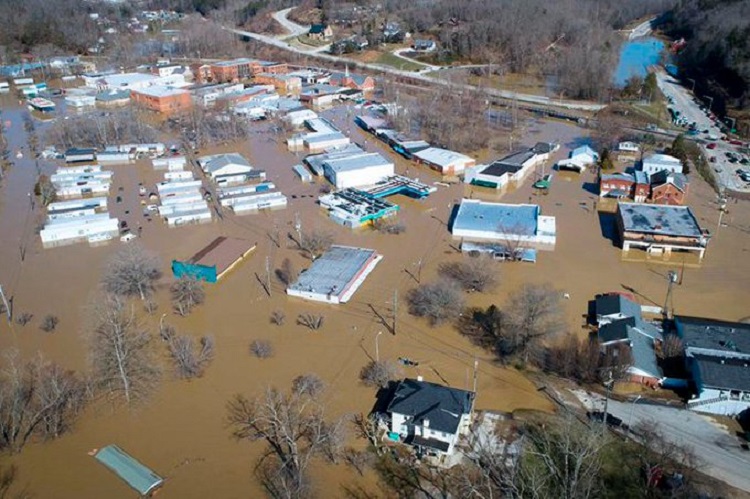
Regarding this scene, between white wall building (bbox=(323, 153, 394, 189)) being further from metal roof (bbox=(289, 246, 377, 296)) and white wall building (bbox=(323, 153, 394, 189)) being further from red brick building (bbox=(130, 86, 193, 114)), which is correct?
red brick building (bbox=(130, 86, 193, 114))

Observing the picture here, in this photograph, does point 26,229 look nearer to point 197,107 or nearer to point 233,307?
point 233,307

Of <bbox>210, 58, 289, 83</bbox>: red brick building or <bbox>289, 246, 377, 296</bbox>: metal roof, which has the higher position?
<bbox>289, 246, 377, 296</bbox>: metal roof

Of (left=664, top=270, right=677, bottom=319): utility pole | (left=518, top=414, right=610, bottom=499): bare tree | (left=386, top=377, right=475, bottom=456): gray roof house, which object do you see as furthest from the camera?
(left=664, top=270, right=677, bottom=319): utility pole

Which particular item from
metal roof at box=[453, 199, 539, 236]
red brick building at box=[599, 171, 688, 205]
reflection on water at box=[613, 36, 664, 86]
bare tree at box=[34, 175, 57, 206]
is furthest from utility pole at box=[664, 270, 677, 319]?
reflection on water at box=[613, 36, 664, 86]

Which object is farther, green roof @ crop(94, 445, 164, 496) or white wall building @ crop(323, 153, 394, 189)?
white wall building @ crop(323, 153, 394, 189)

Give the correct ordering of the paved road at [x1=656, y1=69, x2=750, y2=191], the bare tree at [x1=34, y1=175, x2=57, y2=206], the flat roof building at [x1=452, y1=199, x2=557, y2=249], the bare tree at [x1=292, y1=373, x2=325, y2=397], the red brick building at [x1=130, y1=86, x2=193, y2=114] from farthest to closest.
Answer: the red brick building at [x1=130, y1=86, x2=193, y2=114] < the paved road at [x1=656, y1=69, x2=750, y2=191] < the bare tree at [x1=34, y1=175, x2=57, y2=206] < the flat roof building at [x1=452, y1=199, x2=557, y2=249] < the bare tree at [x1=292, y1=373, x2=325, y2=397]

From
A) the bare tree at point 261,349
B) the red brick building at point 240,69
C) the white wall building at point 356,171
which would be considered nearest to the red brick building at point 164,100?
the red brick building at point 240,69

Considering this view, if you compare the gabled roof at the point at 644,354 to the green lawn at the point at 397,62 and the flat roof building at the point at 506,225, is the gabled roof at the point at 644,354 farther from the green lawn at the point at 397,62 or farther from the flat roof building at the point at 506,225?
the green lawn at the point at 397,62

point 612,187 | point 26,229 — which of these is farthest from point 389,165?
point 26,229
